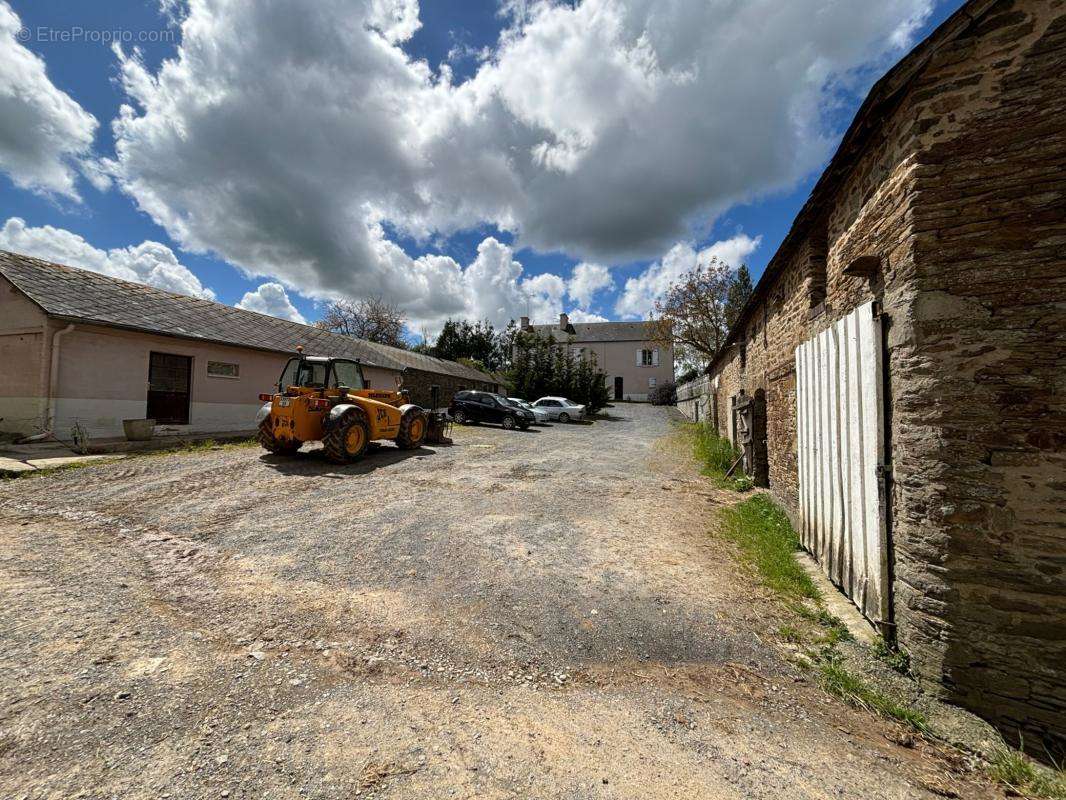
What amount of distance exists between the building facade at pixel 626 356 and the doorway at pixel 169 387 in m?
30.2

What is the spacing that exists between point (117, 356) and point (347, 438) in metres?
7.55

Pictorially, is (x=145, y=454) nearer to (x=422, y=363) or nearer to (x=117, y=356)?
(x=117, y=356)

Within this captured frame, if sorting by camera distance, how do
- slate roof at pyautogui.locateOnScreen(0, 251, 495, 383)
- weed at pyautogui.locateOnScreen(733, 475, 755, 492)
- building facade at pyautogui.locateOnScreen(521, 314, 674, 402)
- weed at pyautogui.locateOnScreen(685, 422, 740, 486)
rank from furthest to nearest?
building facade at pyautogui.locateOnScreen(521, 314, 674, 402)
slate roof at pyautogui.locateOnScreen(0, 251, 495, 383)
weed at pyautogui.locateOnScreen(685, 422, 740, 486)
weed at pyautogui.locateOnScreen(733, 475, 755, 492)

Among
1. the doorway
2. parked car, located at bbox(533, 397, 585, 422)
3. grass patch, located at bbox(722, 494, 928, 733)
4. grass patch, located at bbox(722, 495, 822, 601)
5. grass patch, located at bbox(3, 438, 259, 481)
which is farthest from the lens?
parked car, located at bbox(533, 397, 585, 422)

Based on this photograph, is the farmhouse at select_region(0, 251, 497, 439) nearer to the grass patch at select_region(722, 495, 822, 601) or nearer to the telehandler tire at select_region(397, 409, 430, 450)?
the telehandler tire at select_region(397, 409, 430, 450)

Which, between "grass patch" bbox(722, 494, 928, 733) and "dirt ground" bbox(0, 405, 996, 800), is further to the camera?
"grass patch" bbox(722, 494, 928, 733)

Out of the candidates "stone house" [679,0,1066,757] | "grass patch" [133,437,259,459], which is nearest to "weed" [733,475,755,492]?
"stone house" [679,0,1066,757]

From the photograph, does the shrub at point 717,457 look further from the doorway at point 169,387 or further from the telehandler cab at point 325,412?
the doorway at point 169,387

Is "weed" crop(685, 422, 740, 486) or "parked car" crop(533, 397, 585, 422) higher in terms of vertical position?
"parked car" crop(533, 397, 585, 422)

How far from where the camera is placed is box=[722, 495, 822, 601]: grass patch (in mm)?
4213

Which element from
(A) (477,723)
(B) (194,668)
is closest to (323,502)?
(B) (194,668)

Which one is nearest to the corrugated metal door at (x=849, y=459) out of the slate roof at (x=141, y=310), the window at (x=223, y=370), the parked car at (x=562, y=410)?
the slate roof at (x=141, y=310)

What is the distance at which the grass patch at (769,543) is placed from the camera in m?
4.21

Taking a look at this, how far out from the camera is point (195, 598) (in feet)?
11.5
